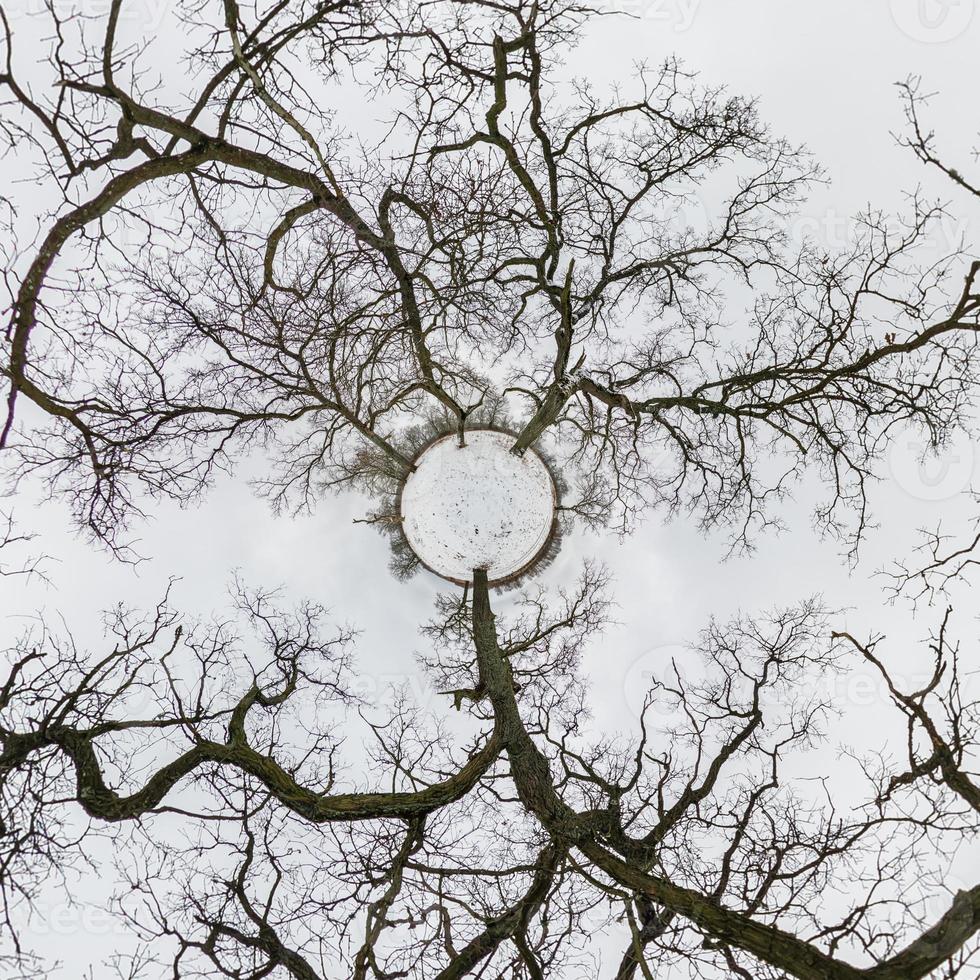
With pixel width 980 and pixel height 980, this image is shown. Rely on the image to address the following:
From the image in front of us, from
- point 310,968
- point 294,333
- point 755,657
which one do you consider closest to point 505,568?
point 755,657

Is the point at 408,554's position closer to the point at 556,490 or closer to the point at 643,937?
the point at 556,490

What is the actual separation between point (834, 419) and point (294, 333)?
683 centimetres

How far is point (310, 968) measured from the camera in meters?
8.30

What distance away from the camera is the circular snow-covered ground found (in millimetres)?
11125

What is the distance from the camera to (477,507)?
36.4 feet

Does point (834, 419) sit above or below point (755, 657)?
above

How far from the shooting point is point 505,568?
11891mm

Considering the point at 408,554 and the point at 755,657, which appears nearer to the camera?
the point at 755,657

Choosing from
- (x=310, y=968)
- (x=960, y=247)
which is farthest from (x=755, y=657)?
(x=310, y=968)

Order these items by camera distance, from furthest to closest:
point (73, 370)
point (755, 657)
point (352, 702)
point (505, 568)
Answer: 1. point (505, 568)
2. point (352, 702)
3. point (755, 657)
4. point (73, 370)

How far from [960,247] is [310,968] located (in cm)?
1060

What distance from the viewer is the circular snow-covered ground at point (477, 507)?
36.5 feet

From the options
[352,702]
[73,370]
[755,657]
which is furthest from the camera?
[352,702]

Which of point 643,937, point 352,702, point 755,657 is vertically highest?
point 352,702
